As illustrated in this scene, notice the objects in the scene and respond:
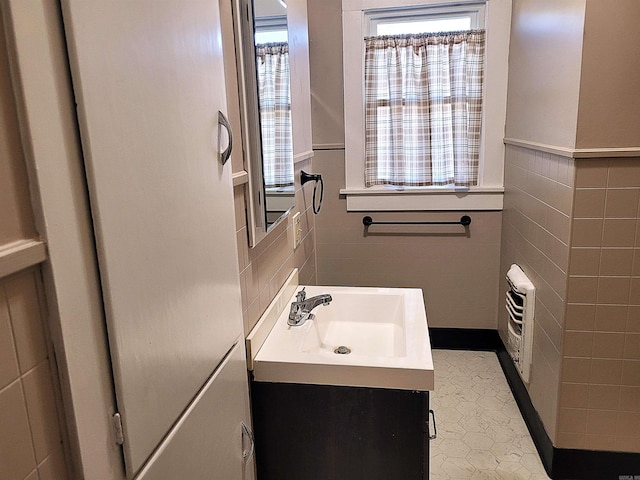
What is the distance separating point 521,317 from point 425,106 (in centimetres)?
128

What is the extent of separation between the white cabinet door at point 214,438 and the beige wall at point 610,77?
1.47 metres

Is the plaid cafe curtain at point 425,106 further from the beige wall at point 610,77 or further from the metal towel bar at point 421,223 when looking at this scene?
the beige wall at point 610,77

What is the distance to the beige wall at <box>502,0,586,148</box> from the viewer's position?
185cm

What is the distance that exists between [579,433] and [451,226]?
137 centimetres

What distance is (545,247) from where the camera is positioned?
7.13 ft

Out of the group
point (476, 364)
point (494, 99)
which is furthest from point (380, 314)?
point (494, 99)

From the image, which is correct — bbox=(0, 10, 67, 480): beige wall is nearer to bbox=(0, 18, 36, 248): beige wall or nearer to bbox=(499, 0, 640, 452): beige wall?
bbox=(0, 18, 36, 248): beige wall

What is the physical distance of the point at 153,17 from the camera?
2.69ft

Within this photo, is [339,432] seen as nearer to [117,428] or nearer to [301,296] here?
[301,296]

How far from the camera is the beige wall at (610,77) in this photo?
1.73 meters

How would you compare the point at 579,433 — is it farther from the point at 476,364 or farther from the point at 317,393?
the point at 317,393

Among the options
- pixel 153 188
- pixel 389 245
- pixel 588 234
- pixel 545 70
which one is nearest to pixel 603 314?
pixel 588 234

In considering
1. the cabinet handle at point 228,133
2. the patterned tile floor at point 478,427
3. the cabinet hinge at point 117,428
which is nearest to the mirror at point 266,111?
the cabinet handle at point 228,133

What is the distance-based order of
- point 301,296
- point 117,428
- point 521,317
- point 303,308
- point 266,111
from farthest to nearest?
1. point 521,317
2. point 301,296
3. point 303,308
4. point 266,111
5. point 117,428
